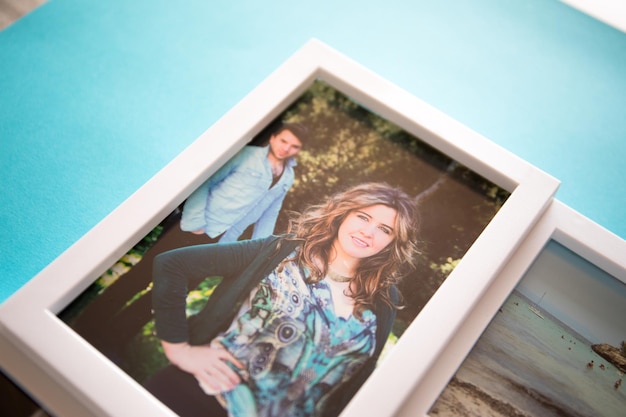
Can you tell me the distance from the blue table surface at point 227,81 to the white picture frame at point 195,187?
187mm

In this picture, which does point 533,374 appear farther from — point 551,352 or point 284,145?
point 284,145

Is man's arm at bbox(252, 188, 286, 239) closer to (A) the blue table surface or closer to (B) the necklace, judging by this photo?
(B) the necklace

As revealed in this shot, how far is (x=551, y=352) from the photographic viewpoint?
3.72 feet

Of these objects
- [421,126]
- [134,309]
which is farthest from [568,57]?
[134,309]

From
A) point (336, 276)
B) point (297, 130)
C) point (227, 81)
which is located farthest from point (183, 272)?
point (227, 81)

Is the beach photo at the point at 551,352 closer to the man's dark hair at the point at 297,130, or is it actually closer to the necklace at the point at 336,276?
the necklace at the point at 336,276

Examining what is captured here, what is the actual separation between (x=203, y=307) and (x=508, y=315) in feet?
1.68

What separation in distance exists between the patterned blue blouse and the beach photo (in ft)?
0.54

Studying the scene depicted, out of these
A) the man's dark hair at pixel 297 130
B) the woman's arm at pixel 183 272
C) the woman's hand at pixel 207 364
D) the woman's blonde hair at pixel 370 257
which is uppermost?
the man's dark hair at pixel 297 130

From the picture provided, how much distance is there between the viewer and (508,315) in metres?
1.16

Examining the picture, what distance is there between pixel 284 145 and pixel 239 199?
151mm

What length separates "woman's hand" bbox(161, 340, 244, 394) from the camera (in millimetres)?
1030

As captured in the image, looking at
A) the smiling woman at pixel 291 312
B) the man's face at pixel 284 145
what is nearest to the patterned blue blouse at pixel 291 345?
the smiling woman at pixel 291 312

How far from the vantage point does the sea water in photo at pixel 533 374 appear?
1083 mm
